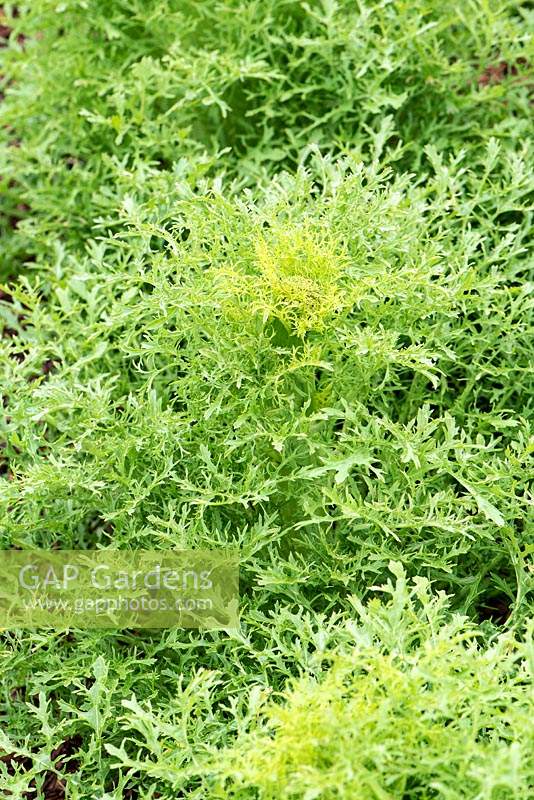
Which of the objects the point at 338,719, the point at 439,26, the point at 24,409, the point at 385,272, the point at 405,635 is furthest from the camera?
the point at 439,26

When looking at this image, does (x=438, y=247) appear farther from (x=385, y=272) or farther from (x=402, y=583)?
(x=402, y=583)

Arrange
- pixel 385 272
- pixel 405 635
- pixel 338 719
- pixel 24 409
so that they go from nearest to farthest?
1. pixel 338 719
2. pixel 405 635
3. pixel 385 272
4. pixel 24 409

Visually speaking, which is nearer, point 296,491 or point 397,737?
point 397,737

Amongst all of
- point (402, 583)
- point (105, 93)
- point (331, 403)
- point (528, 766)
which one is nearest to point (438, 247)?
point (331, 403)

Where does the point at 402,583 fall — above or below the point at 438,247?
below

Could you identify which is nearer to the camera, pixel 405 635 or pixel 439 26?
pixel 405 635

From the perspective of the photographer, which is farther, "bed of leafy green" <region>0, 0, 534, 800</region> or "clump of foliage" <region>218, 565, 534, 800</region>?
"bed of leafy green" <region>0, 0, 534, 800</region>

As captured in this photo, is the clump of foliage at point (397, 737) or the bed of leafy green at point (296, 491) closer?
the clump of foliage at point (397, 737)

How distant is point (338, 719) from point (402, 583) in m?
0.50

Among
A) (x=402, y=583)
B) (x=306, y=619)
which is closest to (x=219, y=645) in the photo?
(x=306, y=619)

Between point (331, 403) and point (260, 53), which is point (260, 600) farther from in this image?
point (260, 53)

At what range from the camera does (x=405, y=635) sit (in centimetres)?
273

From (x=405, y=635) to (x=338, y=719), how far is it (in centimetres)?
38

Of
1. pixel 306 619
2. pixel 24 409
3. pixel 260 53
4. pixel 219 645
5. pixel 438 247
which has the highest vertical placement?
pixel 260 53
